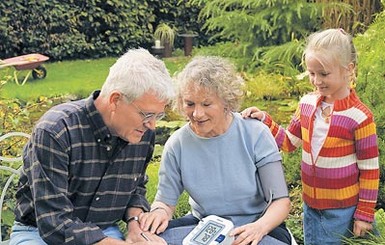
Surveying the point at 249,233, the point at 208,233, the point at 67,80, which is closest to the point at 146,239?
the point at 208,233

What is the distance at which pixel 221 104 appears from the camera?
2.83 meters

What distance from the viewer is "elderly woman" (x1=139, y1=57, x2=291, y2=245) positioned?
2824mm

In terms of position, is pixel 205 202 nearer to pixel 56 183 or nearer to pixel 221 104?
pixel 221 104

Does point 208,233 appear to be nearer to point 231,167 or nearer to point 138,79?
point 231,167

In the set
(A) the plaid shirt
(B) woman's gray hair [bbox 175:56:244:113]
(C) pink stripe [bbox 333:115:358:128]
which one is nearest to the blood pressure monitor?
(A) the plaid shirt

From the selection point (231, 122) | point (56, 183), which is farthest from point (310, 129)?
point (56, 183)

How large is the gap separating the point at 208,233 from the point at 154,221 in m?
0.36

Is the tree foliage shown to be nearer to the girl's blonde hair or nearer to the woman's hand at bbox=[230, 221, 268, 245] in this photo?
the girl's blonde hair

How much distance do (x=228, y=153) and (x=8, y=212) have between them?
4.59ft

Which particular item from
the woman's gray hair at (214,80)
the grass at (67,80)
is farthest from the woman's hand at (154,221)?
the grass at (67,80)

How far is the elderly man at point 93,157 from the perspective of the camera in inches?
102

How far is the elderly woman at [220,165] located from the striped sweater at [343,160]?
21cm

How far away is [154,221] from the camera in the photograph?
2.91 metres

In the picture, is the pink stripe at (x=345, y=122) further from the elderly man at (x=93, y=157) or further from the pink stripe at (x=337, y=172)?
the elderly man at (x=93, y=157)
